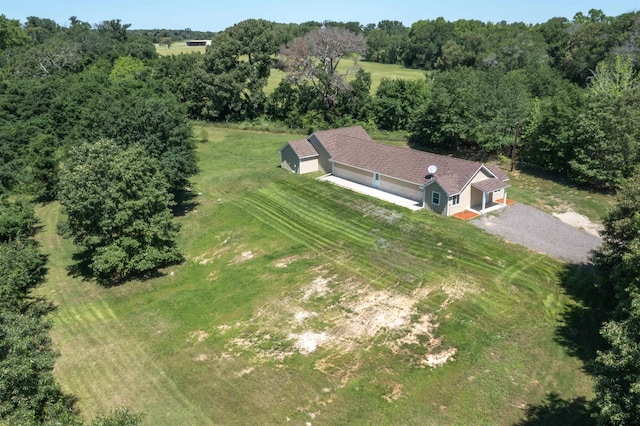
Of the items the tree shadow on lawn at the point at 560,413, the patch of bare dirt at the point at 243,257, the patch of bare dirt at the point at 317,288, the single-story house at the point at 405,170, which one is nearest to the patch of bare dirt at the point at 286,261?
the patch of bare dirt at the point at 243,257

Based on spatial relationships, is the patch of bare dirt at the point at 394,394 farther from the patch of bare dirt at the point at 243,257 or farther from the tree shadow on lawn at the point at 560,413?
the patch of bare dirt at the point at 243,257

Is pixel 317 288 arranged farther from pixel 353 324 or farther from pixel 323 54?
pixel 323 54

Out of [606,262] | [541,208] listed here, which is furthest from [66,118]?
[606,262]

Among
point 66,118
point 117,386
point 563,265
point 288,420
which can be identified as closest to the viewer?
point 288,420

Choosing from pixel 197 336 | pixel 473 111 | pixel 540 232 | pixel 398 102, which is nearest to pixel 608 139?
pixel 540 232

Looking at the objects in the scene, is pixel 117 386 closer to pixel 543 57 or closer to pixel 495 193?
pixel 495 193

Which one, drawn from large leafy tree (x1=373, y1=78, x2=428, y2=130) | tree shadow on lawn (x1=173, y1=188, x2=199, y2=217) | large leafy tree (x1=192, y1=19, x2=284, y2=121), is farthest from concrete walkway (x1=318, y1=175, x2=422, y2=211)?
large leafy tree (x1=192, y1=19, x2=284, y2=121)

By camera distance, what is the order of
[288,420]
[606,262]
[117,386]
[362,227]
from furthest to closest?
1. [362,227]
2. [606,262]
3. [117,386]
4. [288,420]
